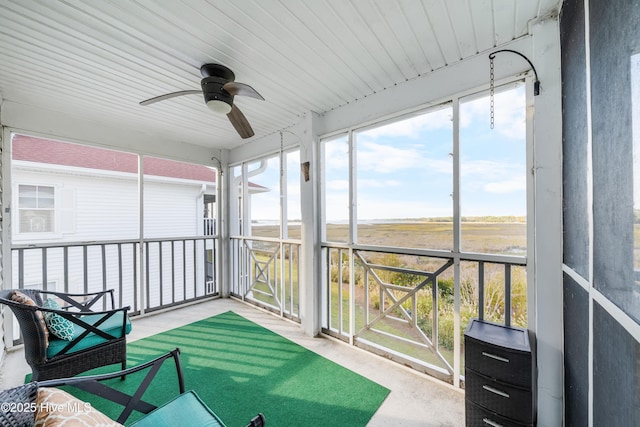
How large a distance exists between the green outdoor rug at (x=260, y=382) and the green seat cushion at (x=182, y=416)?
61cm

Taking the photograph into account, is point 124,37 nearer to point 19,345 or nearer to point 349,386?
point 349,386

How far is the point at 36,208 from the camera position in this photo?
3768mm

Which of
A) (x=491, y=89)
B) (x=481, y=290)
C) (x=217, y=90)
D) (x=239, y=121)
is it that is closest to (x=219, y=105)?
(x=217, y=90)

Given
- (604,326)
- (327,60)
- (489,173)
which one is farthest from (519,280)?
(327,60)

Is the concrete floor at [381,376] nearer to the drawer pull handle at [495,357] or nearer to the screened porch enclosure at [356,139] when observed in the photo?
the screened porch enclosure at [356,139]

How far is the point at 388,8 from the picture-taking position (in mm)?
1481

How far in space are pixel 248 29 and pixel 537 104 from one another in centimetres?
193

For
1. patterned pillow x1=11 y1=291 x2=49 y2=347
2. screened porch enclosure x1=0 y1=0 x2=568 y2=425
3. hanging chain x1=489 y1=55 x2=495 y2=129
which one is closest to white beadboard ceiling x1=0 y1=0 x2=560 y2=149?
screened porch enclosure x1=0 y1=0 x2=568 y2=425

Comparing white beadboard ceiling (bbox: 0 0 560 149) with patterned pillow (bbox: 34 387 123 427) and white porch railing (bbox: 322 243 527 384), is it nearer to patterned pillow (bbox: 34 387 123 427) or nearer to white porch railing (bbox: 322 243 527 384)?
white porch railing (bbox: 322 243 527 384)

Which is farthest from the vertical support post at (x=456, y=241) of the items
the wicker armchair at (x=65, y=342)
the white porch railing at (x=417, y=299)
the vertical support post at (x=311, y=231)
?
the wicker armchair at (x=65, y=342)

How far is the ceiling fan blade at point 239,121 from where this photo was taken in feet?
7.22

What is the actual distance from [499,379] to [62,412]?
200 cm

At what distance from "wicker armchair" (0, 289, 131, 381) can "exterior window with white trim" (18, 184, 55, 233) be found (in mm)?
2303

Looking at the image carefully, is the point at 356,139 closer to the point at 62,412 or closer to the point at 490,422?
the point at 490,422
